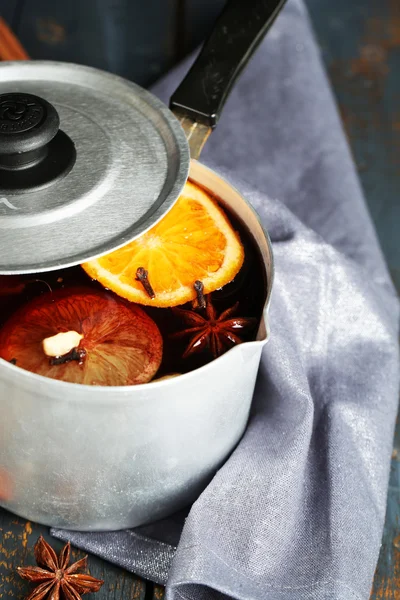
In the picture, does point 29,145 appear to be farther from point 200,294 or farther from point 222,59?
point 222,59

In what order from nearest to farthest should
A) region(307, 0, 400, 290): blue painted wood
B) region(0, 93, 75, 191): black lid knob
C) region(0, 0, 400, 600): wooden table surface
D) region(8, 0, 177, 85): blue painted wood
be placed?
region(0, 93, 75, 191): black lid knob < region(0, 0, 400, 600): wooden table surface < region(307, 0, 400, 290): blue painted wood < region(8, 0, 177, 85): blue painted wood

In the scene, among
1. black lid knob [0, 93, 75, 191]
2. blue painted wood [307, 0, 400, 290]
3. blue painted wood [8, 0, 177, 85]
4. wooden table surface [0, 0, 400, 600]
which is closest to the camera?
black lid knob [0, 93, 75, 191]

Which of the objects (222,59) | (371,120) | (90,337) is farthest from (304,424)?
(371,120)

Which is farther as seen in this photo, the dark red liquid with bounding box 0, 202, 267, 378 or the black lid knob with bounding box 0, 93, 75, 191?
the dark red liquid with bounding box 0, 202, 267, 378

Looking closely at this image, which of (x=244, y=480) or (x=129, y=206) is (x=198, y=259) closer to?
(x=129, y=206)

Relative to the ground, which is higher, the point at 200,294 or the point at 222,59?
the point at 222,59

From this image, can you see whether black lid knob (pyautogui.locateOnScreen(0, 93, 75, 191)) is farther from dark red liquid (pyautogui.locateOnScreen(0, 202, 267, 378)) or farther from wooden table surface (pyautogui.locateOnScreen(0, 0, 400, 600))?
wooden table surface (pyautogui.locateOnScreen(0, 0, 400, 600))

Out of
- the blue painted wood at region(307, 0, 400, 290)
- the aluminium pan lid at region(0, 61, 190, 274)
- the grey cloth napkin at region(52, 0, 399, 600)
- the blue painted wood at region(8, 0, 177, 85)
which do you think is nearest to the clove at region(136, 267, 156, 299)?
the aluminium pan lid at region(0, 61, 190, 274)
